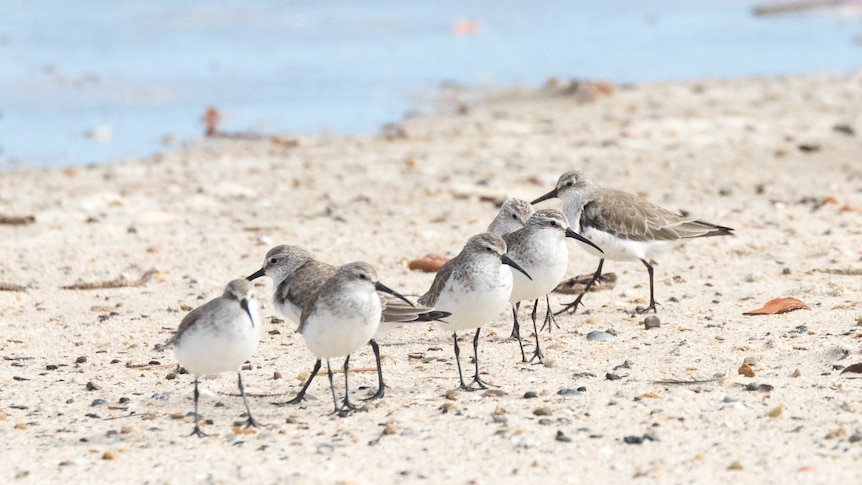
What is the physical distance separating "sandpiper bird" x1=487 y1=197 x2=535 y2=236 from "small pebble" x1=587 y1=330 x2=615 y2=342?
36.4 inches

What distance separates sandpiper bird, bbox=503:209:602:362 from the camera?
7.60 meters

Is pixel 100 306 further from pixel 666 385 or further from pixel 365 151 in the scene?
pixel 365 151

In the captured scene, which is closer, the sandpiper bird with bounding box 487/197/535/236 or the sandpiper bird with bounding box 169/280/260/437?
the sandpiper bird with bounding box 169/280/260/437

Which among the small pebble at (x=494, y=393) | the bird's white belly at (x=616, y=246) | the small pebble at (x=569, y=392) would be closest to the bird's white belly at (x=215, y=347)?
the small pebble at (x=494, y=393)

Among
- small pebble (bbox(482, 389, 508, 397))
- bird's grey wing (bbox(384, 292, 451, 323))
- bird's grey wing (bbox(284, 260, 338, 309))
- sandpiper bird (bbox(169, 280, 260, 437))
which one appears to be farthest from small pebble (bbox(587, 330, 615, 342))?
sandpiper bird (bbox(169, 280, 260, 437))

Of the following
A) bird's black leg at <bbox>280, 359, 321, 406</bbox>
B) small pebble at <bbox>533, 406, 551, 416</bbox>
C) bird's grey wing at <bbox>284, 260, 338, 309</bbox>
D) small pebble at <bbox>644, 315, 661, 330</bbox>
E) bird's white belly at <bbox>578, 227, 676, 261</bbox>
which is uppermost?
bird's grey wing at <bbox>284, 260, 338, 309</bbox>

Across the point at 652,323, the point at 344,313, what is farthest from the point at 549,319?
the point at 344,313

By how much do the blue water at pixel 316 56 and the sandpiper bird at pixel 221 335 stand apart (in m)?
8.41

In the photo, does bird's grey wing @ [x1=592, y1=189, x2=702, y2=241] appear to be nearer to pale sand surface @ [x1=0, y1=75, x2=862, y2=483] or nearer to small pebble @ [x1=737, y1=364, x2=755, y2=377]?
pale sand surface @ [x1=0, y1=75, x2=862, y2=483]

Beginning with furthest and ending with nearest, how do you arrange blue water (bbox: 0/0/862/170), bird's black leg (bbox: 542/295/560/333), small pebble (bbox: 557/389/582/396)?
blue water (bbox: 0/0/862/170)
bird's black leg (bbox: 542/295/560/333)
small pebble (bbox: 557/389/582/396)

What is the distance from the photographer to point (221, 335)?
20.7ft

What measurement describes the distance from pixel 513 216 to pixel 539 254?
994mm

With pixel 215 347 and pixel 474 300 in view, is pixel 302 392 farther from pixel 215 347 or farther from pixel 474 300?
pixel 474 300

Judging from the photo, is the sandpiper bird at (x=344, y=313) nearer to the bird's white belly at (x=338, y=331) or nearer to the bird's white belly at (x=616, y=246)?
the bird's white belly at (x=338, y=331)
